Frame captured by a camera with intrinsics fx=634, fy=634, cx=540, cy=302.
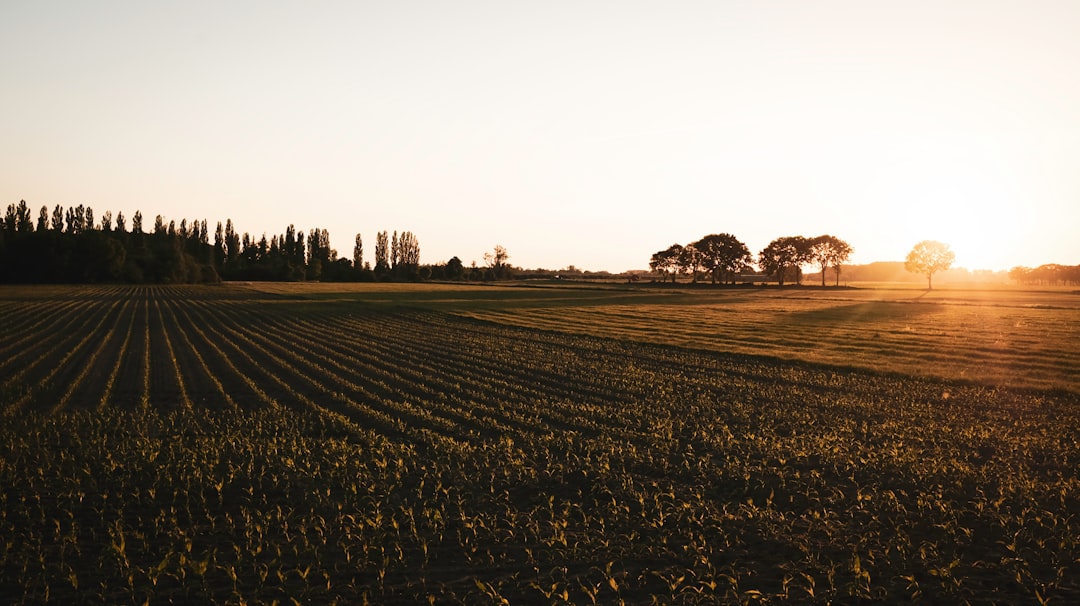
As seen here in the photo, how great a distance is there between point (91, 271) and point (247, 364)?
111845 mm

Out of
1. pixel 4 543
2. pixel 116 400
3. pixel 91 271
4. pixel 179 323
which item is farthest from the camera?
pixel 91 271

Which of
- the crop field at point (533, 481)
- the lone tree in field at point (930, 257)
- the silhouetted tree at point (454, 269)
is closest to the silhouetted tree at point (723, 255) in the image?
the lone tree in field at point (930, 257)

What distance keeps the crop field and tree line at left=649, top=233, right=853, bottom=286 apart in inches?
5514

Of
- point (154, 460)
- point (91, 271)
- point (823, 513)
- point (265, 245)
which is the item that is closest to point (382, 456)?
point (154, 460)

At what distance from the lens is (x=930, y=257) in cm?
13525

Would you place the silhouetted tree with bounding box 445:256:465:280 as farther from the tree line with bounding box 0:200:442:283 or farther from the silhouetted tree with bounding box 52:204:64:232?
the silhouetted tree with bounding box 52:204:64:232

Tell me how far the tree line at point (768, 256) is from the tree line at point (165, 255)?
64.8m

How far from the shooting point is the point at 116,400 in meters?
20.0

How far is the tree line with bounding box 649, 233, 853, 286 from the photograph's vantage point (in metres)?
161

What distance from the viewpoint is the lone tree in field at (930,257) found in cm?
13400

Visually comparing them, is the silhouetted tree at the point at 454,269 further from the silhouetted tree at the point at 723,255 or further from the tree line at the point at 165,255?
the silhouetted tree at the point at 723,255

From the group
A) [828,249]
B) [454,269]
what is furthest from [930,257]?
[454,269]

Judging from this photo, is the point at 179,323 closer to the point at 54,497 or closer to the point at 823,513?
the point at 54,497

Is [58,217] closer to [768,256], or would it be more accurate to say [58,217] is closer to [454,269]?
[454,269]
